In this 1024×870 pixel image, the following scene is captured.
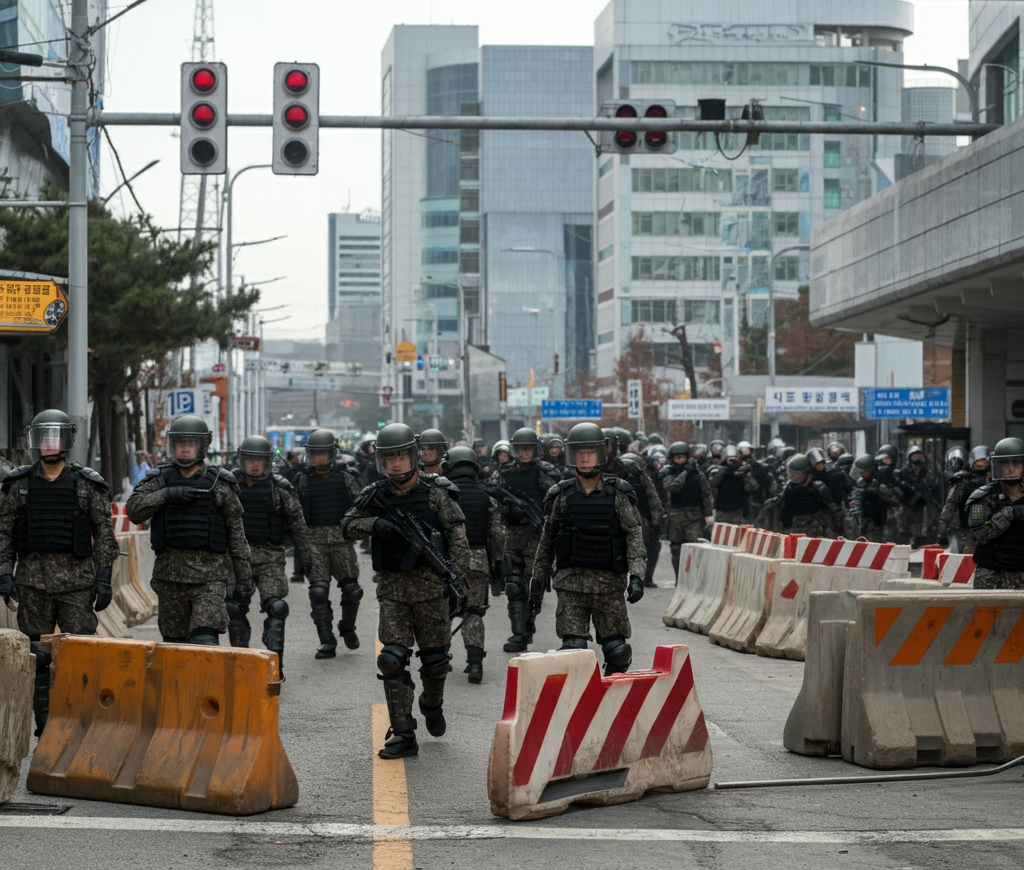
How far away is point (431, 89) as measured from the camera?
18762 cm

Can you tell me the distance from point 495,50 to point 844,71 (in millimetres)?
71781

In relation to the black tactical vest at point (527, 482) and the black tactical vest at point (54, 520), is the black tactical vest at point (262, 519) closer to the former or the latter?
the black tactical vest at point (54, 520)

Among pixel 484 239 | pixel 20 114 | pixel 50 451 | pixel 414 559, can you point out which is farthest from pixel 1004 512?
pixel 484 239

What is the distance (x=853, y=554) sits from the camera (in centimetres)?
1458

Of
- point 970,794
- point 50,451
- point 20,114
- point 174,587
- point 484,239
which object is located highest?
point 484,239

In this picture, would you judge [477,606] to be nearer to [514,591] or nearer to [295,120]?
[514,591]

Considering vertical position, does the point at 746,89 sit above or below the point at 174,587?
above

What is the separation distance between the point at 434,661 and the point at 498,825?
6.30 feet

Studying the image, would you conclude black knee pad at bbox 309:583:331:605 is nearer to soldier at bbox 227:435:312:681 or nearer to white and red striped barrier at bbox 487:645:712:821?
soldier at bbox 227:435:312:681

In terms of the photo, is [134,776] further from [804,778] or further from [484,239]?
[484,239]

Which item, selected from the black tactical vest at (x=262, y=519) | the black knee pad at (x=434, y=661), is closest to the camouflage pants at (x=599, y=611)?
the black knee pad at (x=434, y=661)

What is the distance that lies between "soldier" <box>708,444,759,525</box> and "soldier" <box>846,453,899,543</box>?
6.67ft

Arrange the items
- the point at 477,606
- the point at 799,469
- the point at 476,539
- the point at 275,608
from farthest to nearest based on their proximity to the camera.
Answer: the point at 799,469 < the point at 476,539 < the point at 477,606 < the point at 275,608

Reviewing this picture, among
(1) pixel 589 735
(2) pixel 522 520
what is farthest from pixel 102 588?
(2) pixel 522 520
